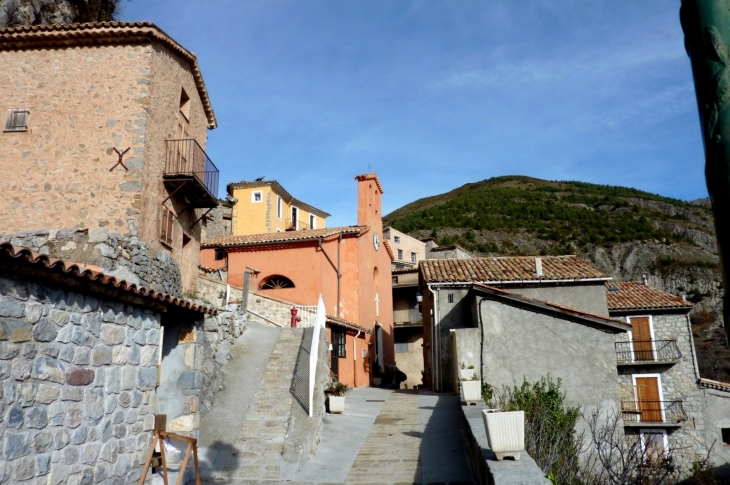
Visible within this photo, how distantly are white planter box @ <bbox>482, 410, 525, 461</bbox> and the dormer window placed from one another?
13.7 metres

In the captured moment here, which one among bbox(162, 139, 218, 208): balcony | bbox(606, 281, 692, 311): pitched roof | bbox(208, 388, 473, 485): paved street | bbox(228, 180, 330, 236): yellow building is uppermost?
bbox(228, 180, 330, 236): yellow building

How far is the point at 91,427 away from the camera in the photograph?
20.6ft

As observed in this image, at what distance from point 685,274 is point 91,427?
54.1 m

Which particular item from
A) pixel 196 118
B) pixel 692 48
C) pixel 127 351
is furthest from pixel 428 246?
pixel 692 48

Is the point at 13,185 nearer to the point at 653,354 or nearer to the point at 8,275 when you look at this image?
the point at 8,275

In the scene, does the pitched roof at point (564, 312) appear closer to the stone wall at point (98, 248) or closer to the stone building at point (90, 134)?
the stone building at point (90, 134)

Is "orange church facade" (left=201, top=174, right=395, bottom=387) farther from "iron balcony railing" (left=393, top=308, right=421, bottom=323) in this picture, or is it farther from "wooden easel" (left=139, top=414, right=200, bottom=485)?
"wooden easel" (left=139, top=414, right=200, bottom=485)

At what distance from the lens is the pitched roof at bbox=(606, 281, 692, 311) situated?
2462cm

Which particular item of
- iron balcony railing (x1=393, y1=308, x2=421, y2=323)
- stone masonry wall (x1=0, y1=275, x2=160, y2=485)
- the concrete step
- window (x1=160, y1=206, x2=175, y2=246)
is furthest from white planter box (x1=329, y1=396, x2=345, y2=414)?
iron balcony railing (x1=393, y1=308, x2=421, y2=323)

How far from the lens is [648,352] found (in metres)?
24.6

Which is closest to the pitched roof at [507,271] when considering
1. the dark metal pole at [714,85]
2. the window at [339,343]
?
the window at [339,343]

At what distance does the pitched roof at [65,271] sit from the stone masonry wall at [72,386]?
0.19m

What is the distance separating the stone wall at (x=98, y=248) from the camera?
12.7 metres

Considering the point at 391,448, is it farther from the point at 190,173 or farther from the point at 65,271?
the point at 190,173
